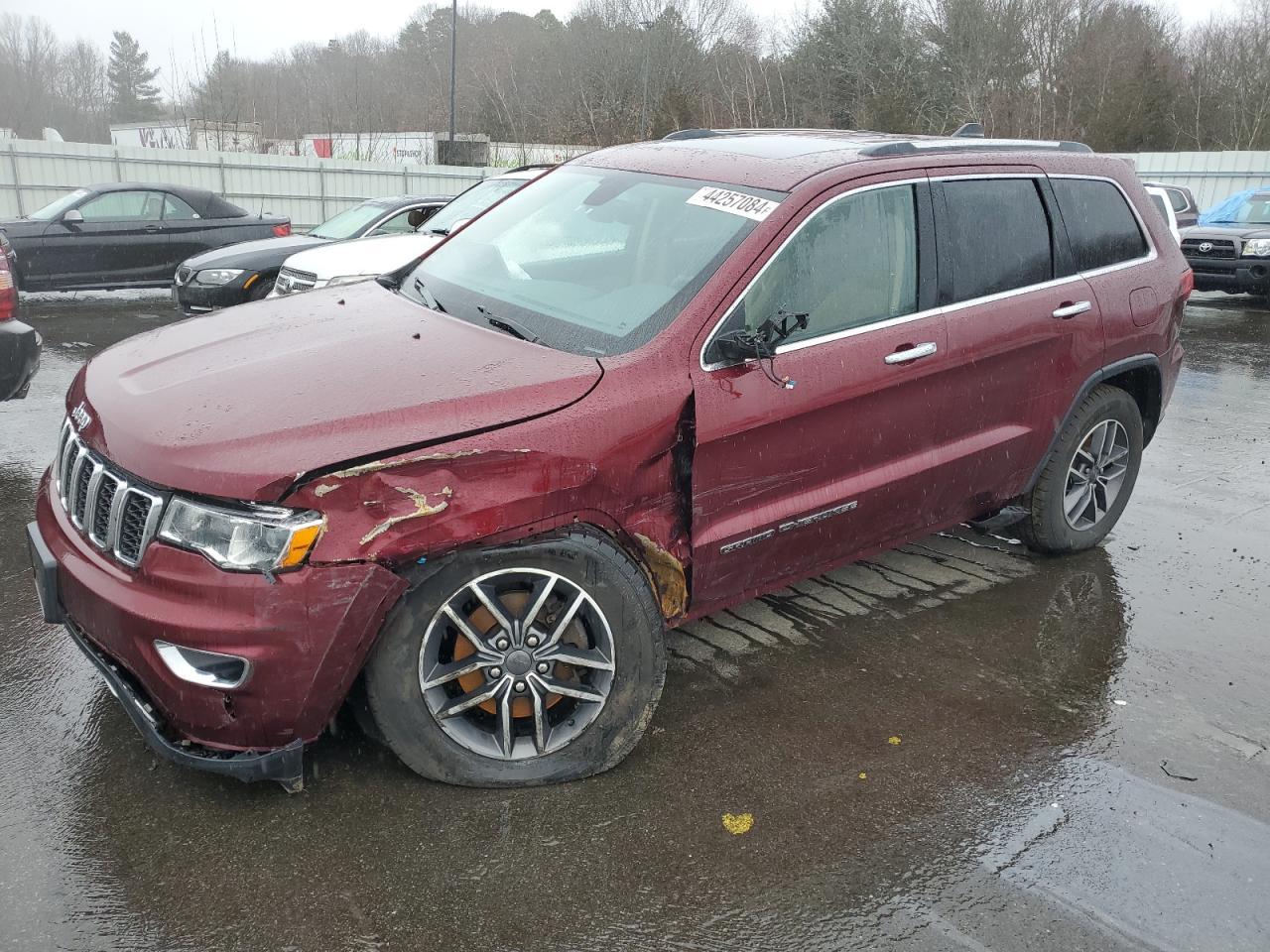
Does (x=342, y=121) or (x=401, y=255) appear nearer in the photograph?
(x=401, y=255)

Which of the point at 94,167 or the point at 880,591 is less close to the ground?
the point at 94,167

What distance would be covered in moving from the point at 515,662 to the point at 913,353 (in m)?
1.83

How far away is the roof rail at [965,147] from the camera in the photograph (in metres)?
3.98

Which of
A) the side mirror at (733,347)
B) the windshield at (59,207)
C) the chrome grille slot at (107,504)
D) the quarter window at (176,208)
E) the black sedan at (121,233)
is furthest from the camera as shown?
the quarter window at (176,208)

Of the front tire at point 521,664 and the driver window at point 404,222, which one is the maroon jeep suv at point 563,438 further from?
the driver window at point 404,222

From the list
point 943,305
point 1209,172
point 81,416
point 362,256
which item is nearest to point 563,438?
point 81,416

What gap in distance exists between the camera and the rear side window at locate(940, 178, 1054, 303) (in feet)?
A: 13.4

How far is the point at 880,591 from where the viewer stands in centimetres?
467

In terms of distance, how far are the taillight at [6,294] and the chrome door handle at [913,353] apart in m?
4.65

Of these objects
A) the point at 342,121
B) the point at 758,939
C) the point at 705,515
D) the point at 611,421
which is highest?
the point at 342,121

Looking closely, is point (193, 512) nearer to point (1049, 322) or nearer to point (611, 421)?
point (611, 421)

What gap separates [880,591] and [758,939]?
2292mm

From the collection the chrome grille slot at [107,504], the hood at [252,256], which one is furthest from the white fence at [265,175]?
the chrome grille slot at [107,504]

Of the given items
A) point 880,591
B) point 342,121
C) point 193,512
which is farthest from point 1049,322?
point 342,121
